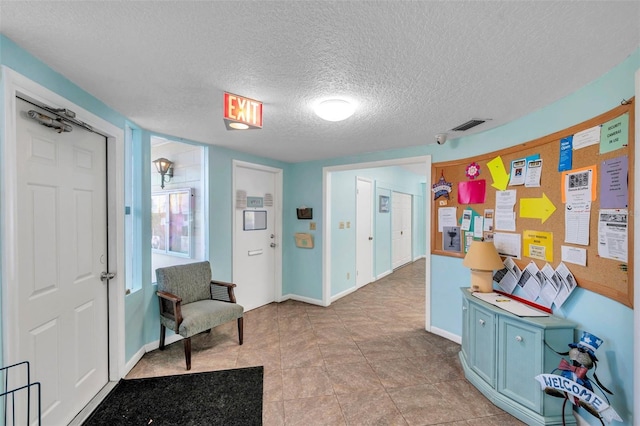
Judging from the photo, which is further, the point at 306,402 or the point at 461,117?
the point at 461,117

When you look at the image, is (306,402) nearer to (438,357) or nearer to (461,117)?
(438,357)

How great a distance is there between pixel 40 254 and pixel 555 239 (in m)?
3.32

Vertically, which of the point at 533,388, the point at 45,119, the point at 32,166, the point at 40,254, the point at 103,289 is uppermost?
the point at 45,119

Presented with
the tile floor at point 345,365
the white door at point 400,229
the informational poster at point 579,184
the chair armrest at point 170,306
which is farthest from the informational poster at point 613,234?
the white door at point 400,229

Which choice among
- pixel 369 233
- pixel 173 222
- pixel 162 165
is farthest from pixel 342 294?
pixel 162 165

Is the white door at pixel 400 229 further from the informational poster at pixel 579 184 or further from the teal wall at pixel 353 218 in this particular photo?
the informational poster at pixel 579 184

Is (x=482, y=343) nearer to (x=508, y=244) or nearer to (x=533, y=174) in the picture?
(x=508, y=244)

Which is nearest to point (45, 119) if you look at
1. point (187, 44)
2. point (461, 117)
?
point (187, 44)

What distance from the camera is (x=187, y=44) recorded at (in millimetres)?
1291

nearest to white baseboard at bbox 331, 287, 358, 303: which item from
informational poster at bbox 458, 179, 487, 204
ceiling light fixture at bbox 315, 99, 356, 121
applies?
informational poster at bbox 458, 179, 487, 204

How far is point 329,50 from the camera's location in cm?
133

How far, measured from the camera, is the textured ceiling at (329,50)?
1080mm

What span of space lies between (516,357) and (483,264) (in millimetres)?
702

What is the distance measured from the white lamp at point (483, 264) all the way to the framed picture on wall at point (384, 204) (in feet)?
10.6
